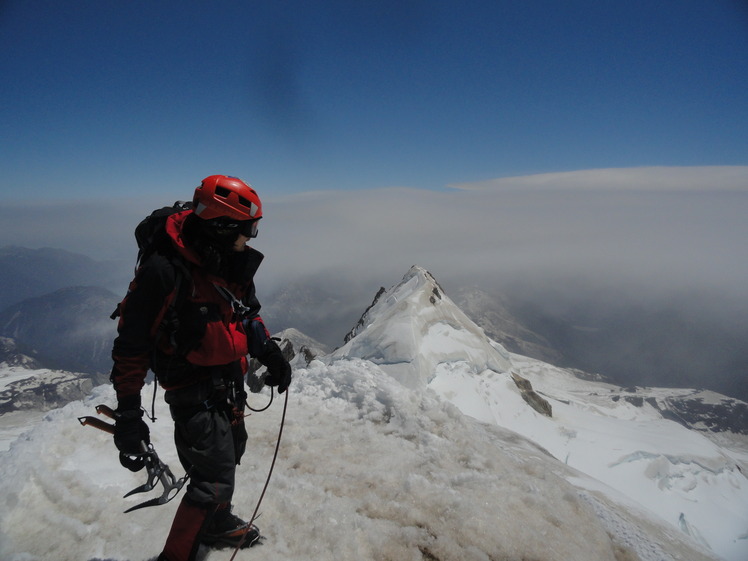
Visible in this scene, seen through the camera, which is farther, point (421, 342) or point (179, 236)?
point (421, 342)

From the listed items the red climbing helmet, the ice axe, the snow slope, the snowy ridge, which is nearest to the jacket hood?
the red climbing helmet

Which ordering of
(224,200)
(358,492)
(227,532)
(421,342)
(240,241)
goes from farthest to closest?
A: (421,342) < (358,492) < (227,532) < (240,241) < (224,200)

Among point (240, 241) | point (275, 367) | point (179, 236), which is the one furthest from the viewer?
point (275, 367)

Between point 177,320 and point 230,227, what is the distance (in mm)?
1198

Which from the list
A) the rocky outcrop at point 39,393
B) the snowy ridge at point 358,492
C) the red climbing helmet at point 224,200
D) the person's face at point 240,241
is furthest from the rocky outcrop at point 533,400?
the rocky outcrop at point 39,393

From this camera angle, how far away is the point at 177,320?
12.4 feet

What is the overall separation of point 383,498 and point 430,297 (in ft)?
64.0

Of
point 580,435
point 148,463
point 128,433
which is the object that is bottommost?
point 580,435

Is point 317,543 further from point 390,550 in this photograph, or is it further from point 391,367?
point 391,367

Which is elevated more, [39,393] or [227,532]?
[227,532]

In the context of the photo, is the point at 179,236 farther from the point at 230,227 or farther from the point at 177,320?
the point at 177,320

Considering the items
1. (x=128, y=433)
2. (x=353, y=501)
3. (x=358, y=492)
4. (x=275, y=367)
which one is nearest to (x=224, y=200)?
(x=275, y=367)

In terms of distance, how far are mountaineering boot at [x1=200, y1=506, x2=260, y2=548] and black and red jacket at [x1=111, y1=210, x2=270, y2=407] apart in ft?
6.56

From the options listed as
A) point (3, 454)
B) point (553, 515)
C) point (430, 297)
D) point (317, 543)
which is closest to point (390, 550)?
point (317, 543)
